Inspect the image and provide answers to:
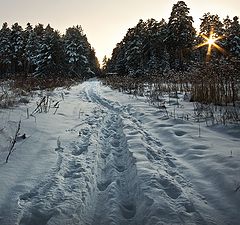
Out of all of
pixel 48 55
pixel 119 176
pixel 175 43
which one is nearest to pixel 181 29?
pixel 175 43

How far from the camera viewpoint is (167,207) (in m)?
2.45

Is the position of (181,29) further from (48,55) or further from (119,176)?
(119,176)

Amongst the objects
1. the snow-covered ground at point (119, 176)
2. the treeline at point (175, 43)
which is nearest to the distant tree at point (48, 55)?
the treeline at point (175, 43)

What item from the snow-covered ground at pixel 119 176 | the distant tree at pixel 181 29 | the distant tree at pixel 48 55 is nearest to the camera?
the snow-covered ground at pixel 119 176

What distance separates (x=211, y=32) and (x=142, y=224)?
4605 centimetres

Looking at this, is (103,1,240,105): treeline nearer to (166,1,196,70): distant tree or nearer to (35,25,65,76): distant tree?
(166,1,196,70): distant tree

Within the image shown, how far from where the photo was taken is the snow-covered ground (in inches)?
92.6

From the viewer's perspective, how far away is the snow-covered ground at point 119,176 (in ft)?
7.72

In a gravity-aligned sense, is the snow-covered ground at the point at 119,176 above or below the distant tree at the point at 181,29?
below

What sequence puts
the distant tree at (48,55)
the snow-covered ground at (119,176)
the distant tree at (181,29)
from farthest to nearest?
the distant tree at (48,55) → the distant tree at (181,29) → the snow-covered ground at (119,176)

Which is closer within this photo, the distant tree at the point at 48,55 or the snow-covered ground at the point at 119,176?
the snow-covered ground at the point at 119,176

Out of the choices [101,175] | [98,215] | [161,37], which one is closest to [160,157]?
[101,175]

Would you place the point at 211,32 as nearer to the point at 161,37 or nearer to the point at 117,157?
the point at 161,37

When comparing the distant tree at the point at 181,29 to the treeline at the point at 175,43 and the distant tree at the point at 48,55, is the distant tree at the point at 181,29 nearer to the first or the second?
the treeline at the point at 175,43
